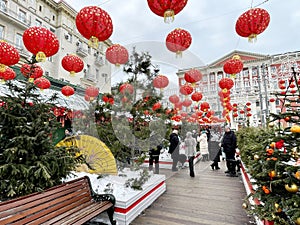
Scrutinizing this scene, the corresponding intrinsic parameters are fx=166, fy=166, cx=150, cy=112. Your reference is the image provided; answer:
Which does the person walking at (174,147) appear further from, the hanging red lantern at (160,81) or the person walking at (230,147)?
the hanging red lantern at (160,81)

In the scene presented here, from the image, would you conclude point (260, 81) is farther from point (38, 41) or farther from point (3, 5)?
point (3, 5)

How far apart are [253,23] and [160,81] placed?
1.86 m

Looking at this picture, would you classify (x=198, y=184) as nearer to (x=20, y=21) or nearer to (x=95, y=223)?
(x=95, y=223)

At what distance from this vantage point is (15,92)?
2.53 m

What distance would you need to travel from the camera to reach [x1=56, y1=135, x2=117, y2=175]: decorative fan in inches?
129

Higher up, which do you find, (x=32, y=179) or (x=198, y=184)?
(x=32, y=179)

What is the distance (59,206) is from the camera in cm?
222

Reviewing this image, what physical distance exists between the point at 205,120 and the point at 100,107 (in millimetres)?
12122

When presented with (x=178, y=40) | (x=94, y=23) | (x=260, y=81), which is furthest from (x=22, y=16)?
(x=260, y=81)

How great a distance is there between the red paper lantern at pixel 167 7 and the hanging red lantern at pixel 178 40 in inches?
26.2

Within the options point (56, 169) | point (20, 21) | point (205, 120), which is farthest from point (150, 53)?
point (20, 21)

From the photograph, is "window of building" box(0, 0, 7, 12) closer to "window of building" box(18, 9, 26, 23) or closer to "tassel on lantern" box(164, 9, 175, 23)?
"window of building" box(18, 9, 26, 23)

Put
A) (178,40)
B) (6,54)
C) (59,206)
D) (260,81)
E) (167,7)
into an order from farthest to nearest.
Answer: (260,81) < (6,54) < (178,40) < (59,206) < (167,7)

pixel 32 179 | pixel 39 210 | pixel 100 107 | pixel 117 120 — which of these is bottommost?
pixel 39 210
